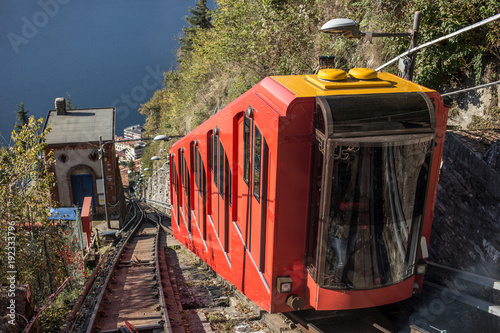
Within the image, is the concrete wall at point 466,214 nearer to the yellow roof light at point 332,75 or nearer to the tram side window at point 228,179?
the yellow roof light at point 332,75

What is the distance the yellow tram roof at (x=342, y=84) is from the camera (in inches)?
175

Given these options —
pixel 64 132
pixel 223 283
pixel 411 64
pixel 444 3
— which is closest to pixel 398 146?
pixel 411 64

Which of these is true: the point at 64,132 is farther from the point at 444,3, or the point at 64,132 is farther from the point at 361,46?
the point at 444,3

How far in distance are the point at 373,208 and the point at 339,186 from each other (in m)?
0.50

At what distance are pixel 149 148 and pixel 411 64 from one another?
50.9 meters

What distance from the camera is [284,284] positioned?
461 cm

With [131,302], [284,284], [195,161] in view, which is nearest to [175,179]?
[195,161]

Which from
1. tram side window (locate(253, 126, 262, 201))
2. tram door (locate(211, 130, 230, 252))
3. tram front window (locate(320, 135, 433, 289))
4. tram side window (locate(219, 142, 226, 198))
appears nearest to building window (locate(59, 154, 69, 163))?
tram door (locate(211, 130, 230, 252))

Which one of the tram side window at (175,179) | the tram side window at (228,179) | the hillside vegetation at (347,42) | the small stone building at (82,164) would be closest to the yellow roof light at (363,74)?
the tram side window at (228,179)

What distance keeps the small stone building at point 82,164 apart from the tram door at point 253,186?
78.4ft

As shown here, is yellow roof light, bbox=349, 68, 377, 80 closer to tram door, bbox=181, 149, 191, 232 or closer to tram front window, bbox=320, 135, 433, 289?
tram front window, bbox=320, 135, 433, 289

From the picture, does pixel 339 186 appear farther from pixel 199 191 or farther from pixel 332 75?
pixel 199 191

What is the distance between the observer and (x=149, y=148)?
54625 millimetres

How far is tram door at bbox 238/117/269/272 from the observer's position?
4645 mm
